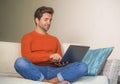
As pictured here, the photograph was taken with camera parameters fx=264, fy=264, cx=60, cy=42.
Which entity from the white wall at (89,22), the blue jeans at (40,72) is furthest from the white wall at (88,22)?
the blue jeans at (40,72)

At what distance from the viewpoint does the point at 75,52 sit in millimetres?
2066

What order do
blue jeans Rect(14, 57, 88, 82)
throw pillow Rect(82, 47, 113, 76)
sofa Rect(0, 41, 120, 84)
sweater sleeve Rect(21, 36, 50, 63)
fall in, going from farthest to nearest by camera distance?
throw pillow Rect(82, 47, 113, 76) < sweater sleeve Rect(21, 36, 50, 63) < blue jeans Rect(14, 57, 88, 82) < sofa Rect(0, 41, 120, 84)

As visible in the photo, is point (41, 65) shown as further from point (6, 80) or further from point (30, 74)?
point (6, 80)

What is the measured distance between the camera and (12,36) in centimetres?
379

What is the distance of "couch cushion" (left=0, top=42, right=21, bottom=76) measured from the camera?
2.56 m

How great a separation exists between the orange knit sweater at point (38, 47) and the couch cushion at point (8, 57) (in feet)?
1.06

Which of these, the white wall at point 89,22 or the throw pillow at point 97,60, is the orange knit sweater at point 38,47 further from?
the white wall at point 89,22

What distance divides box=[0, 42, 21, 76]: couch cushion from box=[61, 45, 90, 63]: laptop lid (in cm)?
68

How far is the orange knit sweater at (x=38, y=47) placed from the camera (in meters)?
2.15

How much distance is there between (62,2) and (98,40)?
695 mm

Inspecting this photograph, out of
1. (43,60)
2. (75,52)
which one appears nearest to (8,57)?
(43,60)

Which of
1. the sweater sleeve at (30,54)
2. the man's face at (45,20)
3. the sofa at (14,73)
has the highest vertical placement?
the man's face at (45,20)

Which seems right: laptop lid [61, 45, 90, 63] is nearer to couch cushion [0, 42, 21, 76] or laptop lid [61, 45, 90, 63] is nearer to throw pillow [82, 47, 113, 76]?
throw pillow [82, 47, 113, 76]

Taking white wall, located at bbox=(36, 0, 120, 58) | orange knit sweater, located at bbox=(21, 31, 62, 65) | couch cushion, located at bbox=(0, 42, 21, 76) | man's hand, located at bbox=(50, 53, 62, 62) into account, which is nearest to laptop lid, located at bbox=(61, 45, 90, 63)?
man's hand, located at bbox=(50, 53, 62, 62)
